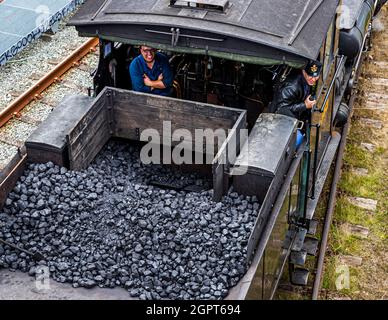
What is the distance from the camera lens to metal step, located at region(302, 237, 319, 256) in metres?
7.35

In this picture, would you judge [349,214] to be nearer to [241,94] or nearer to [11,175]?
[241,94]

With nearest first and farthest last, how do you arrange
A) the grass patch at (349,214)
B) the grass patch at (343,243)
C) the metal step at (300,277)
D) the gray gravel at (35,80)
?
1. the metal step at (300,277)
2. the grass patch at (343,243)
3. the grass patch at (349,214)
4. the gray gravel at (35,80)

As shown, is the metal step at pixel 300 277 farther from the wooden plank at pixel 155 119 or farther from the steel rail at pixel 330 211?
the wooden plank at pixel 155 119

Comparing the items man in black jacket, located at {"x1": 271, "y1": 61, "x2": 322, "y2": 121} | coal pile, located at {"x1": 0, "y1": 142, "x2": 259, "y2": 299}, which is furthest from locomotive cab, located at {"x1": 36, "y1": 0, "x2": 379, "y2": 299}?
coal pile, located at {"x1": 0, "y1": 142, "x2": 259, "y2": 299}

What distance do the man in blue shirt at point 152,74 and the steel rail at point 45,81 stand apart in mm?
2931

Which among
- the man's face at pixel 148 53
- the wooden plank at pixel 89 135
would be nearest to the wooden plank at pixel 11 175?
the wooden plank at pixel 89 135

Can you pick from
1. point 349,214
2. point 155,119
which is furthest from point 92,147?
point 349,214

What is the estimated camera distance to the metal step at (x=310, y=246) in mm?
7348

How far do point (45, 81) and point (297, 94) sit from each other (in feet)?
15.9

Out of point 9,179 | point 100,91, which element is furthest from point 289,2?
point 9,179

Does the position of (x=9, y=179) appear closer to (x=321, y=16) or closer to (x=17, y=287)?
(x=17, y=287)

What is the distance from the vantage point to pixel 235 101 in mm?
7742

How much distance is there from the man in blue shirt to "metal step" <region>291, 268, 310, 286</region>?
7.70 ft

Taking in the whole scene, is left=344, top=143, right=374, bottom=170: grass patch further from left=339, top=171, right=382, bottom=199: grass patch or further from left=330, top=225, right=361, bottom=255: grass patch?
left=330, top=225, right=361, bottom=255: grass patch
